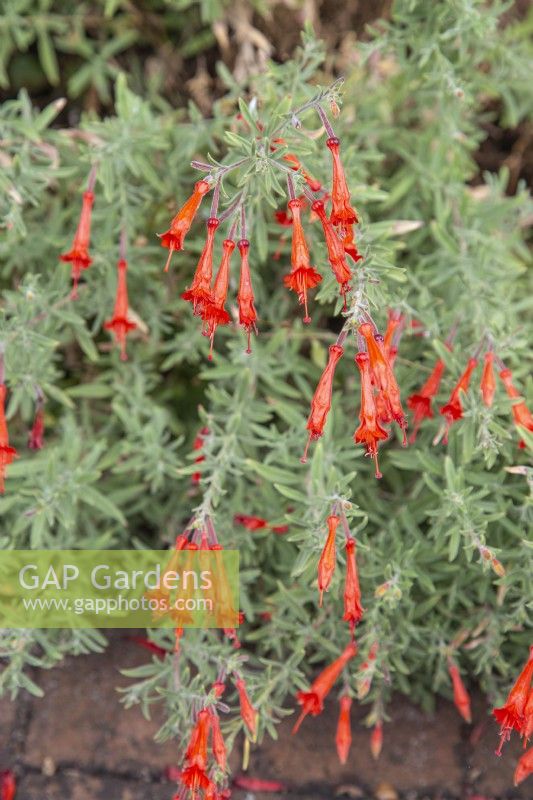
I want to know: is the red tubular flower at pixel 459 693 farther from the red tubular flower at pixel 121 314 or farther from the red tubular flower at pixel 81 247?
the red tubular flower at pixel 81 247

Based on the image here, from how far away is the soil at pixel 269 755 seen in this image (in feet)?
10.4

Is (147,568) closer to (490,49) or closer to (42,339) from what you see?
(42,339)

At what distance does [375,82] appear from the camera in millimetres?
3867

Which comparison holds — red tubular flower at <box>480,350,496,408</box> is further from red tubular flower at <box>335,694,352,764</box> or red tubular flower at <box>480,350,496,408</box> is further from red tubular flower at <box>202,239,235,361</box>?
red tubular flower at <box>335,694,352,764</box>

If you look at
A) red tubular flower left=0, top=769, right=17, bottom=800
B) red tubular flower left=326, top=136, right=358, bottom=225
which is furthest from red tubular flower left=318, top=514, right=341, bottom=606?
red tubular flower left=0, top=769, right=17, bottom=800

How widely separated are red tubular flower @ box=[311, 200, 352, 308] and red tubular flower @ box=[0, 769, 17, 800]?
194 cm

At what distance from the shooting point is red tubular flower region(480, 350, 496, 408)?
9.30 feet

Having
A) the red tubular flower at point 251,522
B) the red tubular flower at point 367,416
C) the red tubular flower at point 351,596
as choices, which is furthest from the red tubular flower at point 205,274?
the red tubular flower at point 251,522

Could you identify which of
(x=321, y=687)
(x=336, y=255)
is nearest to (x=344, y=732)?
(x=321, y=687)

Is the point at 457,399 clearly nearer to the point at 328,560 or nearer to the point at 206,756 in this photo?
the point at 328,560

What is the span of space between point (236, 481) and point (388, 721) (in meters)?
1.00

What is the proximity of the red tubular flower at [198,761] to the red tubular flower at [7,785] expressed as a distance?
31.9 inches

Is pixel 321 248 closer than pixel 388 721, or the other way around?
pixel 321 248

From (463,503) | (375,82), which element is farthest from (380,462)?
(375,82)
